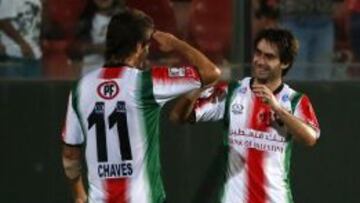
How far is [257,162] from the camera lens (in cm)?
588

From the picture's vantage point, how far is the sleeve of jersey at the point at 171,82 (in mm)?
5805

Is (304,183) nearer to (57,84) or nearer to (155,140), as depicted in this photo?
(57,84)

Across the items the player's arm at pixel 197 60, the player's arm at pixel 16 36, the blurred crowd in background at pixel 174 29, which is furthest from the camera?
the player's arm at pixel 16 36

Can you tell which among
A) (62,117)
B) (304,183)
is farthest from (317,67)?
(62,117)

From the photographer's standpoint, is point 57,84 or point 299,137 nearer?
point 299,137

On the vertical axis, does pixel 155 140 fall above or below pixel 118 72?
below

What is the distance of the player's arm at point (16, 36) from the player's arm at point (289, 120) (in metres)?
3.58

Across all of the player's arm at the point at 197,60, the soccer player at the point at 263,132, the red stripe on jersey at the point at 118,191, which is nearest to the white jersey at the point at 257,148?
the soccer player at the point at 263,132

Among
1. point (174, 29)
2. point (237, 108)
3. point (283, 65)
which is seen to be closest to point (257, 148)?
point (237, 108)

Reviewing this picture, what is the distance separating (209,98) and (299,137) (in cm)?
60

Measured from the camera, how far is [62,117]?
863cm

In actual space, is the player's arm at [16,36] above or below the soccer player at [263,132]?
above

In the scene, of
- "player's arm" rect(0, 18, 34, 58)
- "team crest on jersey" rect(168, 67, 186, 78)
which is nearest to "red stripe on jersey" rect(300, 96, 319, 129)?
"team crest on jersey" rect(168, 67, 186, 78)

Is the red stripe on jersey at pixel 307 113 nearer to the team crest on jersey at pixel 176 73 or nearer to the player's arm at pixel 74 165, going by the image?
the team crest on jersey at pixel 176 73
